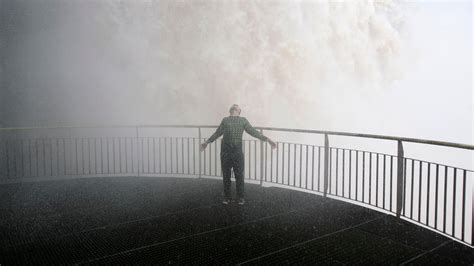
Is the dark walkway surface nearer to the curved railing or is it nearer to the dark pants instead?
the curved railing

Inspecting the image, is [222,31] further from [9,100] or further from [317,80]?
[9,100]

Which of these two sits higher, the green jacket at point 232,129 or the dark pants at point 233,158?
the green jacket at point 232,129

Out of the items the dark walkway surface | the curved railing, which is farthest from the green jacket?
the dark walkway surface

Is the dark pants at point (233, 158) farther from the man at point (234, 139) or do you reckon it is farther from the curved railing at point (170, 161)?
the curved railing at point (170, 161)

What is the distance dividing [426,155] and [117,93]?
97.7 feet

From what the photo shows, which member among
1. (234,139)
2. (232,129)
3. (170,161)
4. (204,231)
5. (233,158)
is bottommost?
(170,161)

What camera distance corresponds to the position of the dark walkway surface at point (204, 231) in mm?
4445

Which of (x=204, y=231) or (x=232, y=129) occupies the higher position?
(x=232, y=129)

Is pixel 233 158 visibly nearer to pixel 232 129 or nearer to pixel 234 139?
pixel 234 139

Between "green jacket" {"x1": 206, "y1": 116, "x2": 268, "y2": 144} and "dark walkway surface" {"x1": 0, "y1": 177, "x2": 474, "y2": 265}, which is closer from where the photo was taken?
"dark walkway surface" {"x1": 0, "y1": 177, "x2": 474, "y2": 265}

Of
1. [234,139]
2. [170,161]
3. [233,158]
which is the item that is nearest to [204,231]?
[233,158]

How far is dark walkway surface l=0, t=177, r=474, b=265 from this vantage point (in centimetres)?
445

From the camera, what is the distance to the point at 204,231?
5.34 m

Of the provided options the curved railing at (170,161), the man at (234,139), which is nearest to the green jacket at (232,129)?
the man at (234,139)
